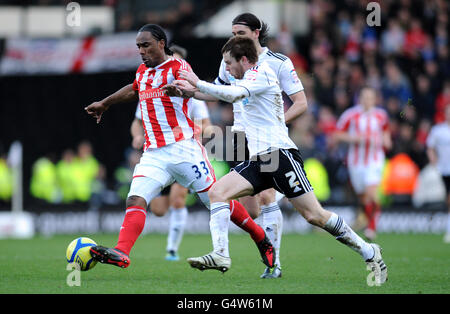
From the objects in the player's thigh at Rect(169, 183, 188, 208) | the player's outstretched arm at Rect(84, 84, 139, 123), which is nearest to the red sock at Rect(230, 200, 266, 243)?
the player's outstretched arm at Rect(84, 84, 139, 123)

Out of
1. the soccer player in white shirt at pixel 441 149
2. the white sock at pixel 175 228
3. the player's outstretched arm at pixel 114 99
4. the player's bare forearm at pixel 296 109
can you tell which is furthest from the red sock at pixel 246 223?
the soccer player in white shirt at pixel 441 149

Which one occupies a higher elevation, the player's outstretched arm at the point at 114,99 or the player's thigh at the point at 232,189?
the player's outstretched arm at the point at 114,99

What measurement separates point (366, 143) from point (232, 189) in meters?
7.73

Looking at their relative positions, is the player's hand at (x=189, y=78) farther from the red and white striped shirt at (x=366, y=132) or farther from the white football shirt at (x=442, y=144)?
the white football shirt at (x=442, y=144)

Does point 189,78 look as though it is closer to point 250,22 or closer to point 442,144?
point 250,22

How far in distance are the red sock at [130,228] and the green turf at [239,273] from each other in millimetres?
306

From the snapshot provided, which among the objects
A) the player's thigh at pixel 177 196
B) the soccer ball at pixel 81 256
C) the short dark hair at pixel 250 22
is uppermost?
the short dark hair at pixel 250 22

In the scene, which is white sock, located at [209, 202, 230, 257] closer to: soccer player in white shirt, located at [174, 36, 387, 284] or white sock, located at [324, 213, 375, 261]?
soccer player in white shirt, located at [174, 36, 387, 284]

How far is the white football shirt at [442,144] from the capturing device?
556 inches

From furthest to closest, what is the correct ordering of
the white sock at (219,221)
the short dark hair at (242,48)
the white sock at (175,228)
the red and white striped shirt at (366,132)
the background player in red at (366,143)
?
the red and white striped shirt at (366,132)
the background player in red at (366,143)
the white sock at (175,228)
the white sock at (219,221)
the short dark hair at (242,48)

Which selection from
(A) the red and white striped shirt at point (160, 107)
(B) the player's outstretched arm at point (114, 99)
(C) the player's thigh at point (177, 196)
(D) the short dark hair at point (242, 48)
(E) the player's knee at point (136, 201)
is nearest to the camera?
(D) the short dark hair at point (242, 48)

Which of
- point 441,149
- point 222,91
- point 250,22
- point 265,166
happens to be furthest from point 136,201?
point 441,149

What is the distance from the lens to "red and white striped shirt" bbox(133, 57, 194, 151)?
743cm
